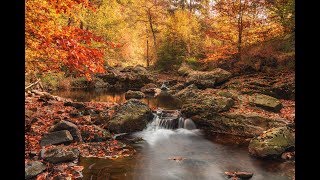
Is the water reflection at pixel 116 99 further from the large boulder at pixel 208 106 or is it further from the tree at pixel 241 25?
the tree at pixel 241 25

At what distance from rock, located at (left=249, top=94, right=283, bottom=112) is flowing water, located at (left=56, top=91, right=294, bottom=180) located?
11.5 ft

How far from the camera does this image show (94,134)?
39.2 ft

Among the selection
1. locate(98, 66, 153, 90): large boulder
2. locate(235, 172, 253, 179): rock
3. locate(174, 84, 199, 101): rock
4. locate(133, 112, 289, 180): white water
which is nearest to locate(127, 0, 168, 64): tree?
locate(98, 66, 153, 90): large boulder

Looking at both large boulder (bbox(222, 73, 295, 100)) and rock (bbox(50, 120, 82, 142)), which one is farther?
large boulder (bbox(222, 73, 295, 100))

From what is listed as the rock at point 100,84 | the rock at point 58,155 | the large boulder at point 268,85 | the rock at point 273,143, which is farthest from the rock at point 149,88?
the rock at point 58,155

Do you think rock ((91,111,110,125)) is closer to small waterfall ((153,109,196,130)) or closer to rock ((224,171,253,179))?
small waterfall ((153,109,196,130))

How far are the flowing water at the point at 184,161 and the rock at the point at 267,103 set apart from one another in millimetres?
3491

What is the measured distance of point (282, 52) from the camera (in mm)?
20844

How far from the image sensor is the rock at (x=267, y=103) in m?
15.0

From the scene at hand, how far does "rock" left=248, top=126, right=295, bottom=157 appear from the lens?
10359 millimetres

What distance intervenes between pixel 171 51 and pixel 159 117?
19248 mm

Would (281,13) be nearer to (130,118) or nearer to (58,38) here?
(130,118)
